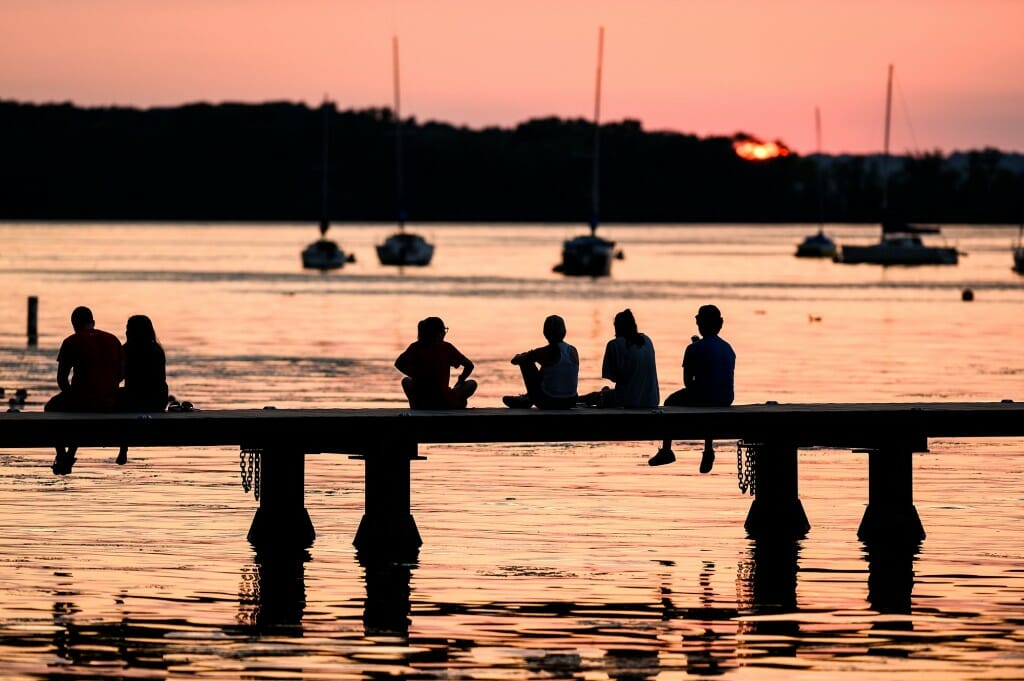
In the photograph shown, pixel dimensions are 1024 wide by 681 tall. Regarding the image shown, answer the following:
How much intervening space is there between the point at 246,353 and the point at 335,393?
17.3 m

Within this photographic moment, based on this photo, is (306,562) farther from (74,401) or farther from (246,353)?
(246,353)

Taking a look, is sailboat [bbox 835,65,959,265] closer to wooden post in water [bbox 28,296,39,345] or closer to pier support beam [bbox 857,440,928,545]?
wooden post in water [bbox 28,296,39,345]

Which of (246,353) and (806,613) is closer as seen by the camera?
(806,613)

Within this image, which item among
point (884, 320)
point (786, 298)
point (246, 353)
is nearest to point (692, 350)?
point (246, 353)

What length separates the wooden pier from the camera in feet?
71.2

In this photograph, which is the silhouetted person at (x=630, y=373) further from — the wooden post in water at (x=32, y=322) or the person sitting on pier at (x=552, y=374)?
the wooden post in water at (x=32, y=322)

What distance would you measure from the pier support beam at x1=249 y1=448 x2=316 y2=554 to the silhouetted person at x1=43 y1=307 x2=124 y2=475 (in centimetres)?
176

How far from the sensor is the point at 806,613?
1983 cm

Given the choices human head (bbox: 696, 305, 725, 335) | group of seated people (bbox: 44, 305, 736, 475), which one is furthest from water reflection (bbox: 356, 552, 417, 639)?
human head (bbox: 696, 305, 725, 335)

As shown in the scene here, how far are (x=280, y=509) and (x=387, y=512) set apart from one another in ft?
4.14

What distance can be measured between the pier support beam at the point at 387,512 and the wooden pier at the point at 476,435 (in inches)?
0.4

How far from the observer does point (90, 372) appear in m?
22.3

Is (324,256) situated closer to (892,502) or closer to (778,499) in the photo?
(778,499)

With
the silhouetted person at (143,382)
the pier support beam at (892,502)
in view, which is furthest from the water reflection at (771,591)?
the silhouetted person at (143,382)
